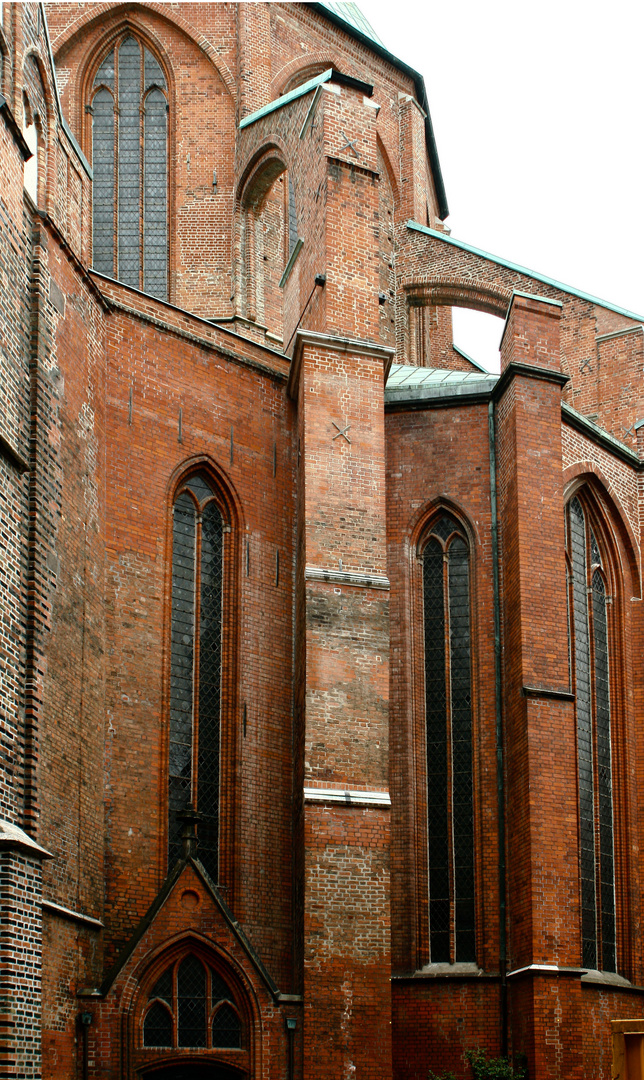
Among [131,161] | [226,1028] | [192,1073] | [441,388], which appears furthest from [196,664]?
[131,161]

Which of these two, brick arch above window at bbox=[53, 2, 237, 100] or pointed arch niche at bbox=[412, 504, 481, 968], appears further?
brick arch above window at bbox=[53, 2, 237, 100]

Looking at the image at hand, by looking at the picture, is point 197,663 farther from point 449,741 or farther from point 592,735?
point 592,735

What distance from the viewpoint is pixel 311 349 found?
1689cm

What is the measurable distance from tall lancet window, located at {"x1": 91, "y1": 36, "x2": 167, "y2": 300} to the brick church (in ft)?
6.50

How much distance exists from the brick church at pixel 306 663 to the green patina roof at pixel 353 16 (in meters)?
5.21

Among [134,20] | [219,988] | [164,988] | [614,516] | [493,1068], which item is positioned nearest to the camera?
[164,988]

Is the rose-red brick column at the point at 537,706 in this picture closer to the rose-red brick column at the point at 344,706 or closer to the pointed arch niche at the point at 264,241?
the rose-red brick column at the point at 344,706

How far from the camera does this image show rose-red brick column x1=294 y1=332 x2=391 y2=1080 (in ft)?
47.8

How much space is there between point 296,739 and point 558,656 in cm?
345

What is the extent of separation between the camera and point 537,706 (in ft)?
55.0

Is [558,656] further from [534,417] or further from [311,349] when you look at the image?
[311,349]

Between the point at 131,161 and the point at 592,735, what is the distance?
1205 centimetres

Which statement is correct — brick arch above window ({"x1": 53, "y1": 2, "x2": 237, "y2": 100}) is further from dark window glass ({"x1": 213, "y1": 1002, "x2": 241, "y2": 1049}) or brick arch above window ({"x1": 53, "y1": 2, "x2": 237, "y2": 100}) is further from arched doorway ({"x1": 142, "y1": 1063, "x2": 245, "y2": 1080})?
arched doorway ({"x1": 142, "y1": 1063, "x2": 245, "y2": 1080})

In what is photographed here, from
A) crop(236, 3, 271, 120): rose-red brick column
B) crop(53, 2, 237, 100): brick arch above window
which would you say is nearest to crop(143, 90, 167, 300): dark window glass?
crop(53, 2, 237, 100): brick arch above window
